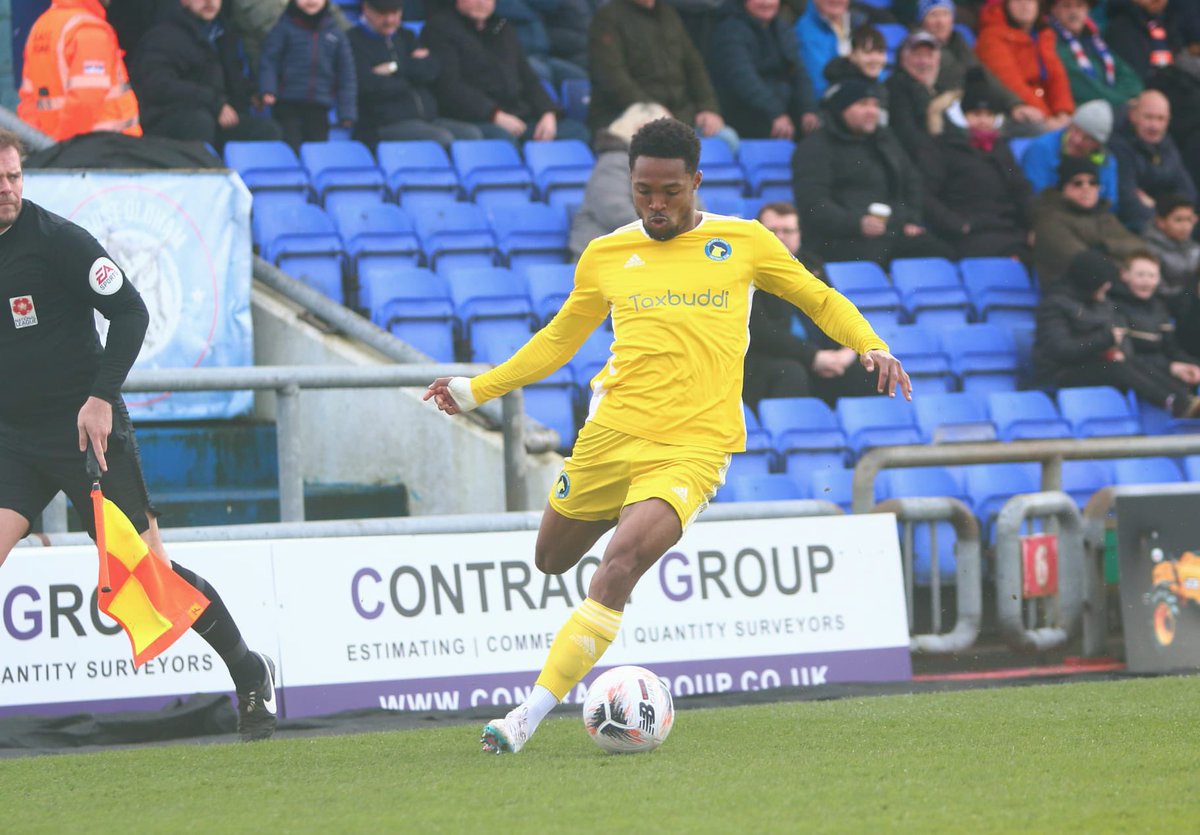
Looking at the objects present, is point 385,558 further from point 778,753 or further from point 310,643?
point 778,753

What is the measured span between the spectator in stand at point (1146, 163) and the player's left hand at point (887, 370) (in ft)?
28.3

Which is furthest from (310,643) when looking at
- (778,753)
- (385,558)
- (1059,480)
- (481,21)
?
(481,21)

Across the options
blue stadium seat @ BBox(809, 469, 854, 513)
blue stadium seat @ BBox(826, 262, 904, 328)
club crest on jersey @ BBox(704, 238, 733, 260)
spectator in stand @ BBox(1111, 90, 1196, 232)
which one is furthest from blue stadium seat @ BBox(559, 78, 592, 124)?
club crest on jersey @ BBox(704, 238, 733, 260)

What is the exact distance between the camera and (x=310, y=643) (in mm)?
8133

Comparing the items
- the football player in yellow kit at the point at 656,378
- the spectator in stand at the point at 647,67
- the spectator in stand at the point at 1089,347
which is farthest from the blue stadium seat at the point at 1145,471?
the football player in yellow kit at the point at 656,378

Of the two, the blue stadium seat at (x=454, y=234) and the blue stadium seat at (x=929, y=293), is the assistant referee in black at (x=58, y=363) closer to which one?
the blue stadium seat at (x=454, y=234)

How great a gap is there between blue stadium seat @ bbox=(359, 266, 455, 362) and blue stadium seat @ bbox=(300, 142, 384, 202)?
3.46 ft

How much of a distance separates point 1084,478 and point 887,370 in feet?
18.6

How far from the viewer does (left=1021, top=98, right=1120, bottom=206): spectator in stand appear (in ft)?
44.2

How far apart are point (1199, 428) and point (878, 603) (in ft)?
13.9

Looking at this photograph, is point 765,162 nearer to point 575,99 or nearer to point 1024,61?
point 575,99

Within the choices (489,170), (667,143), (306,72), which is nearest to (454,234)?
(489,170)

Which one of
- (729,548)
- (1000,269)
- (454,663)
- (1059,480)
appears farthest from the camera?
(1000,269)

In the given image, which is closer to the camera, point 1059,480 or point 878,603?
point 878,603
